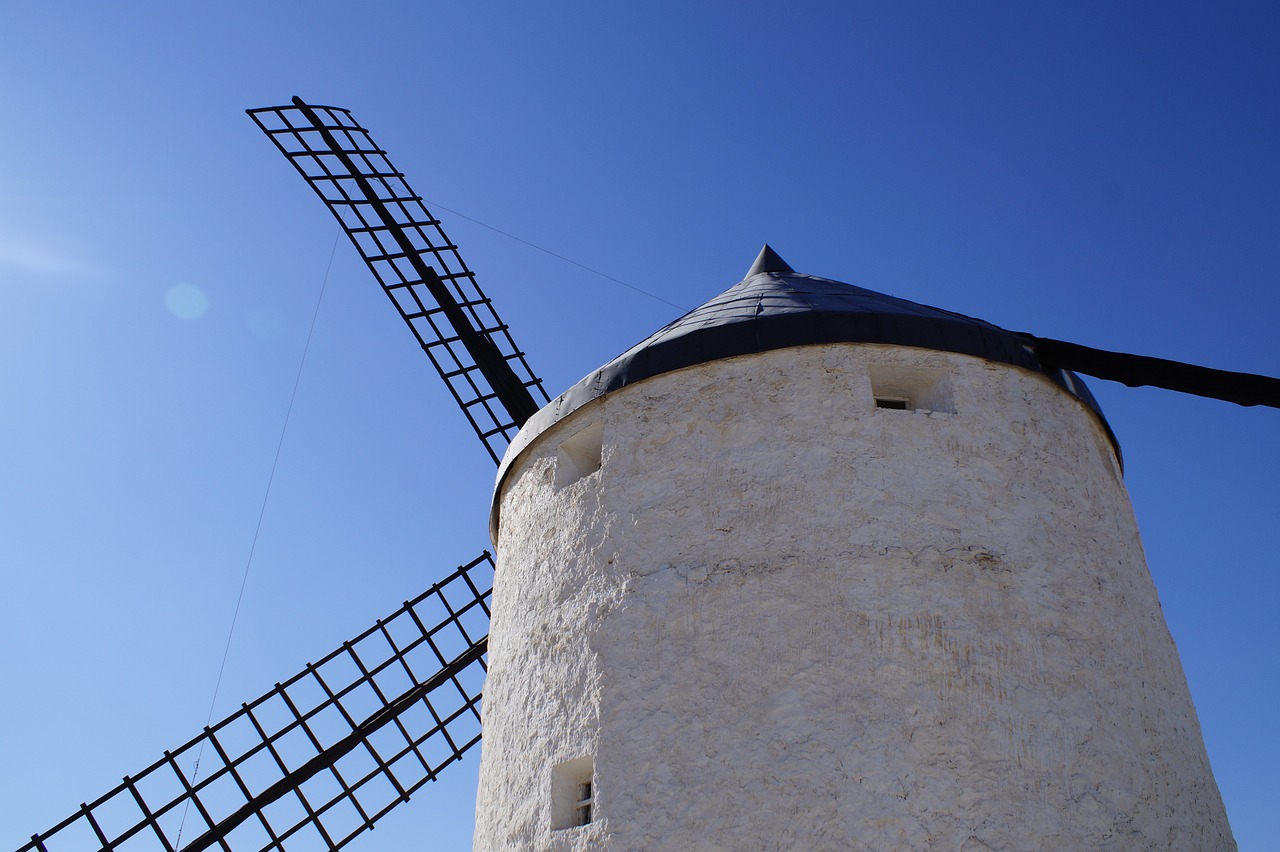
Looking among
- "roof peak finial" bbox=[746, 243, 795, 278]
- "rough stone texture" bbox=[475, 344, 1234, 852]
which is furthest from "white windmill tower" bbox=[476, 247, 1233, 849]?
"roof peak finial" bbox=[746, 243, 795, 278]

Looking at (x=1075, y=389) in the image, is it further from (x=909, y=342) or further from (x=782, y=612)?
(x=782, y=612)

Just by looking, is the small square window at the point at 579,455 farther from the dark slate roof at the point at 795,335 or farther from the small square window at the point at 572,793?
the small square window at the point at 572,793

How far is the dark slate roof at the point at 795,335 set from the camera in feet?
16.4

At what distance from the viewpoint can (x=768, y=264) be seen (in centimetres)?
663

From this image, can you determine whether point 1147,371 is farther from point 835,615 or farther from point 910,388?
point 835,615

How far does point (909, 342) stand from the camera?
197 inches

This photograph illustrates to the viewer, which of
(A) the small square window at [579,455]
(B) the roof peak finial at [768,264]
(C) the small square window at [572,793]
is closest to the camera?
(C) the small square window at [572,793]

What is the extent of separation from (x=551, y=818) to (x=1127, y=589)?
2.73m

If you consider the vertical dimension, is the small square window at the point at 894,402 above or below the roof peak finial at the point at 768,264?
below

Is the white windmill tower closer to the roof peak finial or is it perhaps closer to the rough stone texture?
the rough stone texture

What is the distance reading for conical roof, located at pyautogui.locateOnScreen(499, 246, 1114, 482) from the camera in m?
5.00

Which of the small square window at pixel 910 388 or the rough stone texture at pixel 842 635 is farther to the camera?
the small square window at pixel 910 388

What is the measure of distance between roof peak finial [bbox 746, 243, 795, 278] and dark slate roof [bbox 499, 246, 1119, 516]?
3.04 ft

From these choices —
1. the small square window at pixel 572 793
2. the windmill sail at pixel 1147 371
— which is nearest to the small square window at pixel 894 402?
the windmill sail at pixel 1147 371
